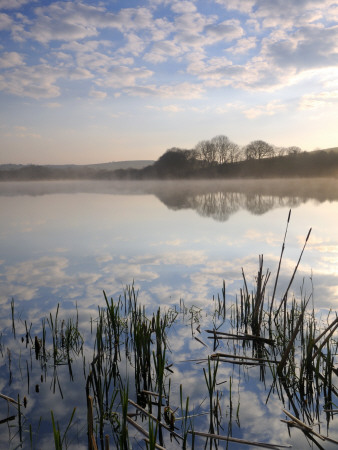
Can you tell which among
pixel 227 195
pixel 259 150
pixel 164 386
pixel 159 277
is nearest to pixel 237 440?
pixel 164 386

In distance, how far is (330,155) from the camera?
90.9 m

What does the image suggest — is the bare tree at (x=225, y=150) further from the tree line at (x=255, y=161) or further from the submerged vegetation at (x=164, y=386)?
the submerged vegetation at (x=164, y=386)

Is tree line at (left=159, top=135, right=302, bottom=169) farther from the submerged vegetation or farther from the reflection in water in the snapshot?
the submerged vegetation

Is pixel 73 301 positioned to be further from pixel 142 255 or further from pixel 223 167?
pixel 223 167

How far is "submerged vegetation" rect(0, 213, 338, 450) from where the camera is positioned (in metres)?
3.19

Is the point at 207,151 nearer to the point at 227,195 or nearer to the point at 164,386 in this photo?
the point at 227,195

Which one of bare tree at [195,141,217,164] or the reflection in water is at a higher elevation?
bare tree at [195,141,217,164]

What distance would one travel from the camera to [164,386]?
397cm

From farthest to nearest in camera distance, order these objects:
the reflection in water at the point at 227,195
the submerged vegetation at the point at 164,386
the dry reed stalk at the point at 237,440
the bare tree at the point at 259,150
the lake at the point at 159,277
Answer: the bare tree at the point at 259,150 → the reflection in water at the point at 227,195 → the lake at the point at 159,277 → the submerged vegetation at the point at 164,386 → the dry reed stalk at the point at 237,440

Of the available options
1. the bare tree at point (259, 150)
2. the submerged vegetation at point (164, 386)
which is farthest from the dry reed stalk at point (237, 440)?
the bare tree at point (259, 150)

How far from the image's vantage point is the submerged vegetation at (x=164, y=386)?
126 inches

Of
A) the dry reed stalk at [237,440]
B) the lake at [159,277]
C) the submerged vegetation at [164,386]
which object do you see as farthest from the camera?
the lake at [159,277]

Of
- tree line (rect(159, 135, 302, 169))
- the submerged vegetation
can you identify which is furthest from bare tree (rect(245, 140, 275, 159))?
the submerged vegetation

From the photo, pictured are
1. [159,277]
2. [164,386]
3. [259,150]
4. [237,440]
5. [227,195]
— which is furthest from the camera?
[259,150]
